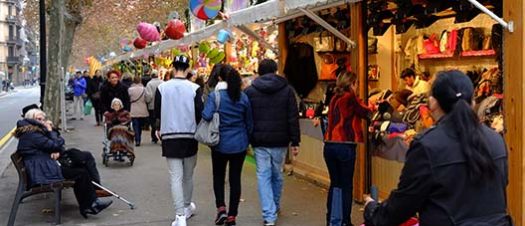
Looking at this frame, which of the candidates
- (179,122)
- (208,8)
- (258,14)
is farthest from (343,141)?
(208,8)

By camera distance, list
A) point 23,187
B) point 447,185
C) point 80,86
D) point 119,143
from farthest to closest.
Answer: point 80,86, point 119,143, point 23,187, point 447,185

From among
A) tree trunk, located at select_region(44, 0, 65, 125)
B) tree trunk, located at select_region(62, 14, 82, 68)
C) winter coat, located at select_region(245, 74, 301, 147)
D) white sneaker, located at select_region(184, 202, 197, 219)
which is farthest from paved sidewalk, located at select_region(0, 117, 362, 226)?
tree trunk, located at select_region(62, 14, 82, 68)

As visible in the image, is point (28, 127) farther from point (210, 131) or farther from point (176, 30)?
point (176, 30)

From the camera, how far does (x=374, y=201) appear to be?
10.7ft

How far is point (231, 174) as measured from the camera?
22.0 ft

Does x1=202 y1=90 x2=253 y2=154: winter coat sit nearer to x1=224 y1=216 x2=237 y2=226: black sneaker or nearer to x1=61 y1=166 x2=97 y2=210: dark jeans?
x1=224 y1=216 x2=237 y2=226: black sneaker

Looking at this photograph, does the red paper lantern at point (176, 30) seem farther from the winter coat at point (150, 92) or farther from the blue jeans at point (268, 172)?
the blue jeans at point (268, 172)

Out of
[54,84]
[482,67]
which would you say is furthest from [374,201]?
[54,84]

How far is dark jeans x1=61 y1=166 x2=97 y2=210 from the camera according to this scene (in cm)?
708

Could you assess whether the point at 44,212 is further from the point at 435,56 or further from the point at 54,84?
the point at 54,84

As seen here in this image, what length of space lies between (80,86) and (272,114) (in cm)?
1833

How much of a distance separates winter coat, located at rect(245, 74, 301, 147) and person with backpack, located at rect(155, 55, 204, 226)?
1.91 feet

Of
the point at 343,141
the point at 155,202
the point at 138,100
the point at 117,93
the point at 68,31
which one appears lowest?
the point at 155,202

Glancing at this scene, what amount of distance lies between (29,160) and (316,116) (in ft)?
13.0
